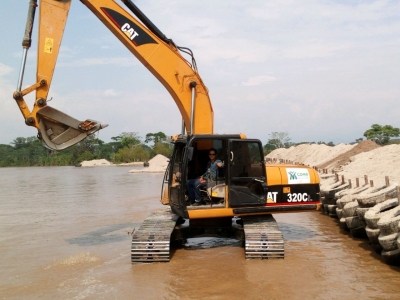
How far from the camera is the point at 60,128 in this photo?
8656 millimetres

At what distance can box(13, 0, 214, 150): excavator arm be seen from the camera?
845 cm

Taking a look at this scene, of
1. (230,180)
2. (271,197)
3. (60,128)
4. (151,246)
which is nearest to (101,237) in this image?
(151,246)

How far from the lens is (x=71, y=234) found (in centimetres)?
1232

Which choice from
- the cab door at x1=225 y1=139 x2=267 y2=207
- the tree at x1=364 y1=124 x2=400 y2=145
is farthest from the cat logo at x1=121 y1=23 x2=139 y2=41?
the tree at x1=364 y1=124 x2=400 y2=145

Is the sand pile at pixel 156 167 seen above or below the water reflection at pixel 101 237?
above

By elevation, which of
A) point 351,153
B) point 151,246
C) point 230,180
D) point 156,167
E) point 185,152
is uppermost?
point 156,167

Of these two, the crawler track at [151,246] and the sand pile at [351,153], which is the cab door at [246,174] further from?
the sand pile at [351,153]

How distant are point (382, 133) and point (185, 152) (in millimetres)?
53499

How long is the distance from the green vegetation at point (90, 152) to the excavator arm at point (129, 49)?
73.1m

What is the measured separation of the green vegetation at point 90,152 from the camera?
86500 millimetres

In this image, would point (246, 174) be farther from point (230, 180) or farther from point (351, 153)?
point (351, 153)

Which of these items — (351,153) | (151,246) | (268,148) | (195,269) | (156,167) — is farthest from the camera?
(268,148)

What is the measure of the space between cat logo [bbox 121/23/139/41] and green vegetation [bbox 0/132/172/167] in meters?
73.4

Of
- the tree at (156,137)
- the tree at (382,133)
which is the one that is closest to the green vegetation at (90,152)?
the tree at (156,137)
